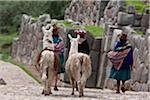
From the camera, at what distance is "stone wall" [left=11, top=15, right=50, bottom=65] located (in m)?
31.1

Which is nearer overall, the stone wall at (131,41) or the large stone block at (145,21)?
the stone wall at (131,41)

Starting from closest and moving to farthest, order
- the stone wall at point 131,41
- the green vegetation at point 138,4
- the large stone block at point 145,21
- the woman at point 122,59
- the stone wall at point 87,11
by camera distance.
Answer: the woman at point 122,59 → the stone wall at point 131,41 → the large stone block at point 145,21 → the green vegetation at point 138,4 → the stone wall at point 87,11

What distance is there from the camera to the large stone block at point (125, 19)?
24.5m

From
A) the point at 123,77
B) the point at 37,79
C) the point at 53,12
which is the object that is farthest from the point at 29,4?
the point at 123,77

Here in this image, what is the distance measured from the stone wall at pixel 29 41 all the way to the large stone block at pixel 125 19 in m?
5.88

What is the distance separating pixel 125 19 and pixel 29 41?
37.5ft

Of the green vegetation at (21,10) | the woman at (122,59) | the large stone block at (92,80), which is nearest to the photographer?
the woman at (122,59)

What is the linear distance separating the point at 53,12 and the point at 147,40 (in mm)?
28147

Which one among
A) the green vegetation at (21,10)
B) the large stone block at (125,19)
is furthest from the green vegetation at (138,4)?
the green vegetation at (21,10)

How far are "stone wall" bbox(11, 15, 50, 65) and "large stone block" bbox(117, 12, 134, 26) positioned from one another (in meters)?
5.88

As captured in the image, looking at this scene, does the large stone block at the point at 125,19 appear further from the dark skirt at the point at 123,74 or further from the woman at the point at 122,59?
the dark skirt at the point at 123,74

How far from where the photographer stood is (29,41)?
35.1 meters

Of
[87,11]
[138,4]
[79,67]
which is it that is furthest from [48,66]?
[87,11]

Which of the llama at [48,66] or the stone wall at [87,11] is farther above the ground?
the stone wall at [87,11]
